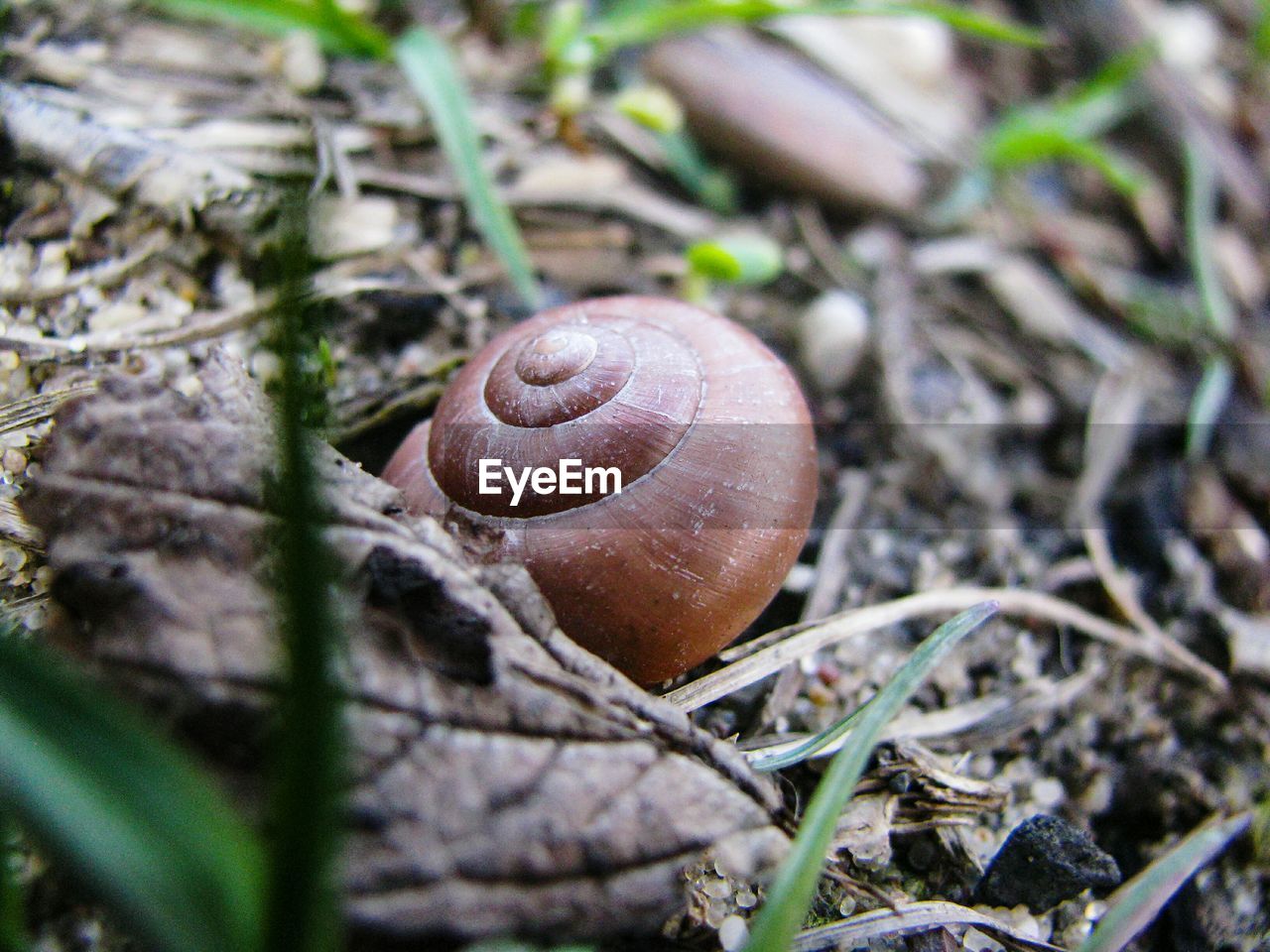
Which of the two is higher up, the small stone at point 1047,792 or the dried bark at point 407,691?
the dried bark at point 407,691

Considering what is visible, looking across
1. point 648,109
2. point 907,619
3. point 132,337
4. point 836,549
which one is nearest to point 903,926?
point 907,619

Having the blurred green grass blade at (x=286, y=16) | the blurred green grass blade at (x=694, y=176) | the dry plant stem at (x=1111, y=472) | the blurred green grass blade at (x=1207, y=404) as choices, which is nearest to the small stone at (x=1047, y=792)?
the dry plant stem at (x=1111, y=472)

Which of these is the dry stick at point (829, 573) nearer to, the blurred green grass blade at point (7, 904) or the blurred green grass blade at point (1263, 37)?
the blurred green grass blade at point (7, 904)

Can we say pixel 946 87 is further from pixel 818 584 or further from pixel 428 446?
pixel 428 446

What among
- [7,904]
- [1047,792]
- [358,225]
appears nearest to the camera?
[7,904]

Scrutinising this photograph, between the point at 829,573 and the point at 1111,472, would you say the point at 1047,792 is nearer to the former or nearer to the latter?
the point at 829,573

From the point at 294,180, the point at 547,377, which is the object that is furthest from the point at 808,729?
the point at 294,180
